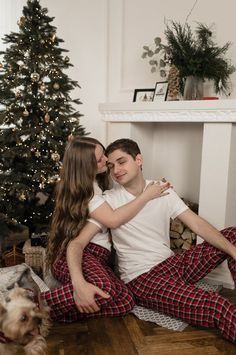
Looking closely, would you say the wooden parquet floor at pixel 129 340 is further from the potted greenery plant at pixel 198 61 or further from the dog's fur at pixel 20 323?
the potted greenery plant at pixel 198 61

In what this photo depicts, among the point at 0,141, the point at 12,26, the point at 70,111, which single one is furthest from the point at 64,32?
the point at 0,141

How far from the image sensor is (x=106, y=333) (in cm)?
185

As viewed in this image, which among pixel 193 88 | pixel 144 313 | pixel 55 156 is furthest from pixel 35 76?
pixel 144 313

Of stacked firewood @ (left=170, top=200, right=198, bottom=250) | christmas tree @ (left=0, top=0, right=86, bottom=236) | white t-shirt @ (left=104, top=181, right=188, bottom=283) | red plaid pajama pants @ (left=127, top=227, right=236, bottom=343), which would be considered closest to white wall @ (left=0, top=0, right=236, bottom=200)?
stacked firewood @ (left=170, top=200, right=198, bottom=250)

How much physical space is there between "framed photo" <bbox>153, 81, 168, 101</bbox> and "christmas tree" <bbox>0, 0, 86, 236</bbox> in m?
0.71

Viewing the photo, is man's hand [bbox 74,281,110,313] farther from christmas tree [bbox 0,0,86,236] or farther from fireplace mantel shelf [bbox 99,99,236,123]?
fireplace mantel shelf [bbox 99,99,236,123]

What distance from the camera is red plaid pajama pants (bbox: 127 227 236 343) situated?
5.55 feet

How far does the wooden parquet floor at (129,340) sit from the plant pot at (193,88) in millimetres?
1592

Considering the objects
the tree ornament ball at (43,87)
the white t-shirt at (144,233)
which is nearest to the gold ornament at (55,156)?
the tree ornament ball at (43,87)

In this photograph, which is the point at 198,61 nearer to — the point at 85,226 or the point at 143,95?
the point at 143,95

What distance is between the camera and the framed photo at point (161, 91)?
2.96m

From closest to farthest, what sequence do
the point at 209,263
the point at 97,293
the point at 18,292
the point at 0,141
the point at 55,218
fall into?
1. the point at 18,292
2. the point at 97,293
3. the point at 209,263
4. the point at 55,218
5. the point at 0,141

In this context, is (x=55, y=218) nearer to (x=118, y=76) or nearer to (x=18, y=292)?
(x=18, y=292)

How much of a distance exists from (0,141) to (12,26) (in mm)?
1725
